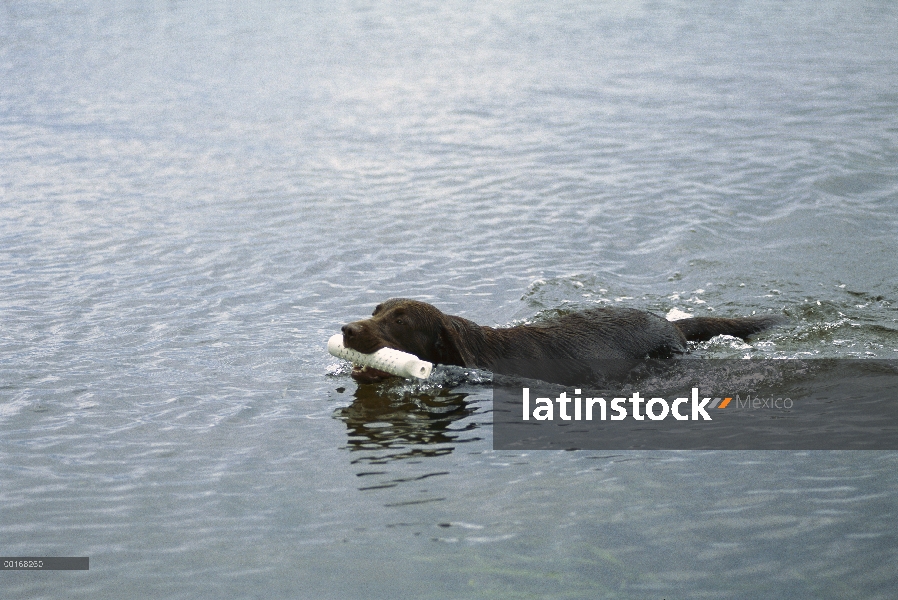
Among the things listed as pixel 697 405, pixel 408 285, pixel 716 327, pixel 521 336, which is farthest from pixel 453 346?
pixel 408 285

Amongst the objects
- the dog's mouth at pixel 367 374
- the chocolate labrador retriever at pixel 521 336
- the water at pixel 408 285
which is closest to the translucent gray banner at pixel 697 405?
the chocolate labrador retriever at pixel 521 336

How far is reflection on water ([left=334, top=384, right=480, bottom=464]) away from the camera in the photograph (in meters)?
5.96

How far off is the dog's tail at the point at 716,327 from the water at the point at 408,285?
181 mm

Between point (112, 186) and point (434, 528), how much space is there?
360 inches

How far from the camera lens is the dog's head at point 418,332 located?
670 cm

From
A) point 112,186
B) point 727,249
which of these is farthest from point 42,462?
point 112,186

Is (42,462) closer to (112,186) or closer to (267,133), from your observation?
(112,186)

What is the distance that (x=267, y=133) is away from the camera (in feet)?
51.1

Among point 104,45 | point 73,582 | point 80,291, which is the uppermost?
point 104,45

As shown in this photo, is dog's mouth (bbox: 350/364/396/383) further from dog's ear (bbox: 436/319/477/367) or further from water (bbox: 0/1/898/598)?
dog's ear (bbox: 436/319/477/367)

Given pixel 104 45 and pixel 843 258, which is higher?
pixel 104 45

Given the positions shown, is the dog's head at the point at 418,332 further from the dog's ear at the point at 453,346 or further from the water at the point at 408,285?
the water at the point at 408,285

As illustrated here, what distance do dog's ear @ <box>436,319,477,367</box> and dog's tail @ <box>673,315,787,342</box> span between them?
1.73m

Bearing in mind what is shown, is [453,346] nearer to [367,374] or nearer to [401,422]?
[367,374]
